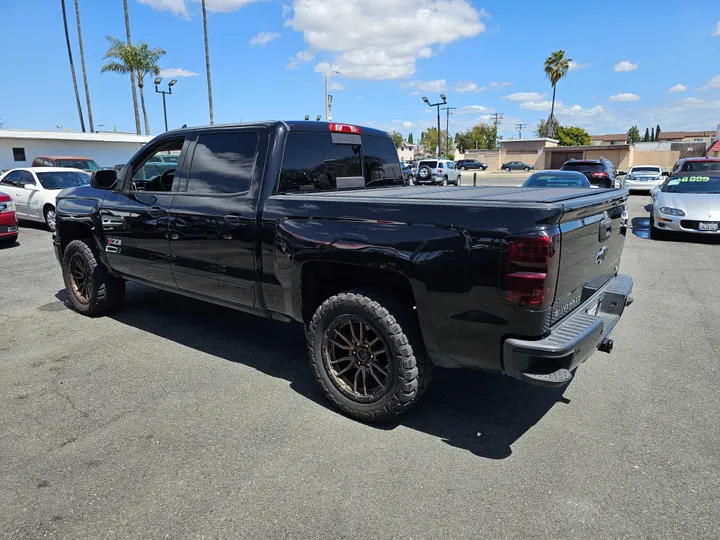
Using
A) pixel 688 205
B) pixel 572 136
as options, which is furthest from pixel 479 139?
pixel 688 205

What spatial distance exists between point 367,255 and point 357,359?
29.4 inches

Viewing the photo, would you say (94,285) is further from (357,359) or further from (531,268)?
(531,268)

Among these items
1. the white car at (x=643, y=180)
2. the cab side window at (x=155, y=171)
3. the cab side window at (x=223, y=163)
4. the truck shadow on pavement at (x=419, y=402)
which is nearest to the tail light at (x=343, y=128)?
the cab side window at (x=223, y=163)

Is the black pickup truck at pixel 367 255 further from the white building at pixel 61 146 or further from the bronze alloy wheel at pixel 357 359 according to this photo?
the white building at pixel 61 146

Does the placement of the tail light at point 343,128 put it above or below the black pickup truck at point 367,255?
above

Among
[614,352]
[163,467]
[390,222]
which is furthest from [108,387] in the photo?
[614,352]

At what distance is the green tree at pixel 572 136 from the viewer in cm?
7256

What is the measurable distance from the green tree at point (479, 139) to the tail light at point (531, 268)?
101747 mm

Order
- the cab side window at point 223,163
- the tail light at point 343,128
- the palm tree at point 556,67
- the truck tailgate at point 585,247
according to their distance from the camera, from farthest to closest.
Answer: the palm tree at point 556,67, the tail light at point 343,128, the cab side window at point 223,163, the truck tailgate at point 585,247

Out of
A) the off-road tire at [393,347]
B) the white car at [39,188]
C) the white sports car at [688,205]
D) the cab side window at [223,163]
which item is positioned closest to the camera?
the off-road tire at [393,347]

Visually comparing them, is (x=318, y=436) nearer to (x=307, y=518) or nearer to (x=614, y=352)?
(x=307, y=518)

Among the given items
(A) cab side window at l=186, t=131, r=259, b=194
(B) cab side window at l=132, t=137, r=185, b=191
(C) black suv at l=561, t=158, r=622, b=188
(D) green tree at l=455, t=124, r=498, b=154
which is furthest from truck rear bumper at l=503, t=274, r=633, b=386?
(D) green tree at l=455, t=124, r=498, b=154

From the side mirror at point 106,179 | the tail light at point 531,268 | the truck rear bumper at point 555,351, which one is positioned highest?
the side mirror at point 106,179

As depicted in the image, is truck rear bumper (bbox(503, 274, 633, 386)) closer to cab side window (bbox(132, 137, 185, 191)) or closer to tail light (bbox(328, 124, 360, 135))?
tail light (bbox(328, 124, 360, 135))
